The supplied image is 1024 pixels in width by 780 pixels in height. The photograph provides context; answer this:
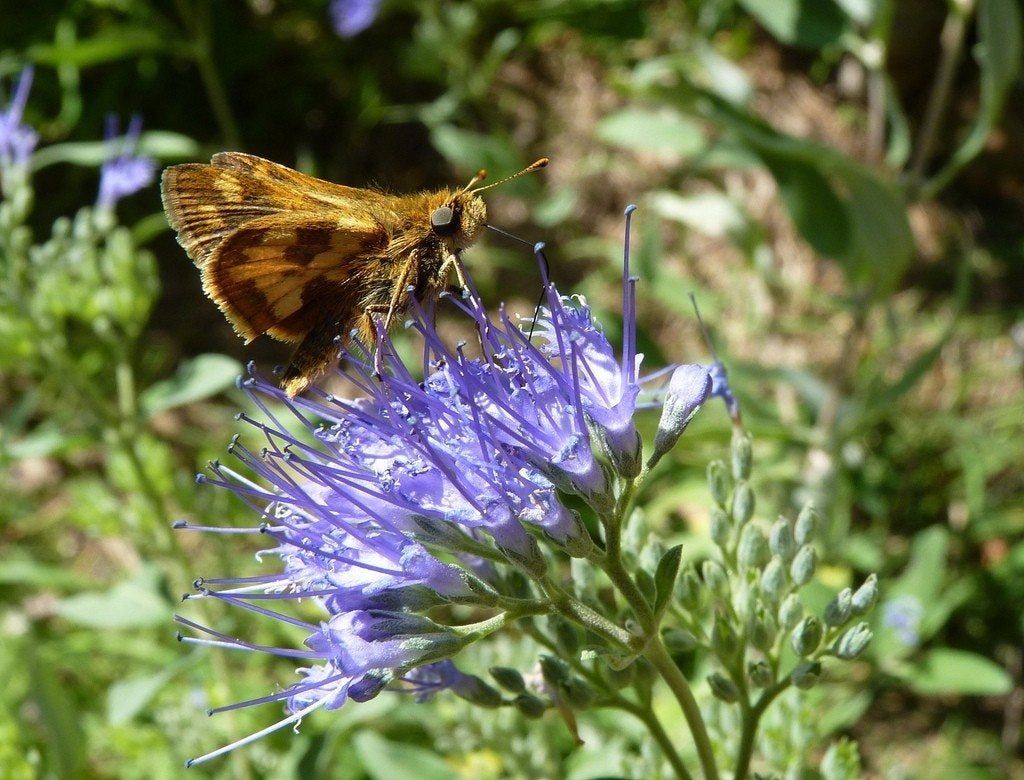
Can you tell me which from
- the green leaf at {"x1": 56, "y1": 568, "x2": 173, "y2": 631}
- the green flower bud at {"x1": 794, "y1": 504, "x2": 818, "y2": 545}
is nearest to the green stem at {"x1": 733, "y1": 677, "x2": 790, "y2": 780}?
the green flower bud at {"x1": 794, "y1": 504, "x2": 818, "y2": 545}

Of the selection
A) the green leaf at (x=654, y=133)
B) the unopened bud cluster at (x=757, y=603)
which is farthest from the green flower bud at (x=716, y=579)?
the green leaf at (x=654, y=133)

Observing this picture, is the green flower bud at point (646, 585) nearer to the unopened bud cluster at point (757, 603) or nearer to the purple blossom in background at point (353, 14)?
the unopened bud cluster at point (757, 603)

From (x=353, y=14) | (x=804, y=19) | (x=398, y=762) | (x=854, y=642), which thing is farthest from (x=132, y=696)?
(x=353, y=14)

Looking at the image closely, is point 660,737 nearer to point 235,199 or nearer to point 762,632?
point 762,632

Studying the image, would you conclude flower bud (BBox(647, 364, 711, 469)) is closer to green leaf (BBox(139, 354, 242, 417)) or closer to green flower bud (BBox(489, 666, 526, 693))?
green flower bud (BBox(489, 666, 526, 693))

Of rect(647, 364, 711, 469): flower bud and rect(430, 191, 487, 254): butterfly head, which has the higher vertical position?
rect(430, 191, 487, 254): butterfly head
